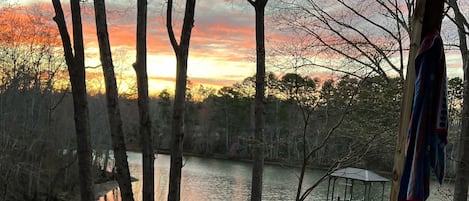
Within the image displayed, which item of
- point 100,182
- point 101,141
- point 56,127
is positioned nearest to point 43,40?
point 56,127

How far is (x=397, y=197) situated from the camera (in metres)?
1.97

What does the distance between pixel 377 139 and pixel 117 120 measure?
2957mm

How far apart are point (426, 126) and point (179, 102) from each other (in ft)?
10.7

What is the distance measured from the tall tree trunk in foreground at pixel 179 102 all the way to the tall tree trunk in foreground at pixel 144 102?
0.23 meters

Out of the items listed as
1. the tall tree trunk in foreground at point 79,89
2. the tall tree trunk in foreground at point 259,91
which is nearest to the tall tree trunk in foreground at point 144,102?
the tall tree trunk in foreground at point 79,89

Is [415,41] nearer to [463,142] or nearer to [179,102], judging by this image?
[179,102]

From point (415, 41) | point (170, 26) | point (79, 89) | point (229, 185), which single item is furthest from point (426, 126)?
point (229, 185)

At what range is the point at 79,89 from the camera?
194 inches

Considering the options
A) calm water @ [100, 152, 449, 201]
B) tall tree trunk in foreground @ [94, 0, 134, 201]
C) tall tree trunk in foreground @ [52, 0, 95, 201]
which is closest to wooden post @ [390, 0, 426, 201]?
tall tree trunk in foreground @ [94, 0, 134, 201]

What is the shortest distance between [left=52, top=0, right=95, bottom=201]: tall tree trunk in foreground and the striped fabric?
389 cm

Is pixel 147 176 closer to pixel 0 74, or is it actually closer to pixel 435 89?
pixel 435 89

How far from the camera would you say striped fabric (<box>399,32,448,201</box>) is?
6.05 feet

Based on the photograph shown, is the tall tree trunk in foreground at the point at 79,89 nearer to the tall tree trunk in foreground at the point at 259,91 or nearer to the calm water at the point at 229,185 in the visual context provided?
the tall tree trunk in foreground at the point at 259,91

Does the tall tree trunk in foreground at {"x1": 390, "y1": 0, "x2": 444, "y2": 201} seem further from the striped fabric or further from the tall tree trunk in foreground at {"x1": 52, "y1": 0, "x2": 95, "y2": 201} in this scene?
the tall tree trunk in foreground at {"x1": 52, "y1": 0, "x2": 95, "y2": 201}
